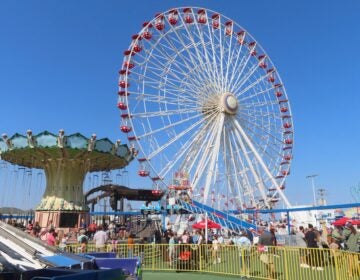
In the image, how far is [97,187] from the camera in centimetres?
3288

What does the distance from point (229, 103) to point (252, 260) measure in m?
15.6

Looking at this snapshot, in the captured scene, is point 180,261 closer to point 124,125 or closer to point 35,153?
point 124,125

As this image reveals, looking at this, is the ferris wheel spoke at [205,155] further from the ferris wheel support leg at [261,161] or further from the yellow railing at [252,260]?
the yellow railing at [252,260]

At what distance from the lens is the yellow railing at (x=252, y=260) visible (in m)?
7.23

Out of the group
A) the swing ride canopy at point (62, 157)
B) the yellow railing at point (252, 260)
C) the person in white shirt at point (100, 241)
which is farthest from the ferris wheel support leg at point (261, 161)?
the person in white shirt at point (100, 241)

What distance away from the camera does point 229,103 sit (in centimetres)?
2431

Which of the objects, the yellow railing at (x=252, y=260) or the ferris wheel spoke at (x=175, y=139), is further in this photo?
the ferris wheel spoke at (x=175, y=139)

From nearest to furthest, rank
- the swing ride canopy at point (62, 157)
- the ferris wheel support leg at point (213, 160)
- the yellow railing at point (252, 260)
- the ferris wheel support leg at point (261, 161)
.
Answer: the yellow railing at point (252, 260) < the swing ride canopy at point (62, 157) < the ferris wheel support leg at point (213, 160) < the ferris wheel support leg at point (261, 161)

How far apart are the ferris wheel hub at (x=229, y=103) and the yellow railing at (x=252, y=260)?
13.6 metres

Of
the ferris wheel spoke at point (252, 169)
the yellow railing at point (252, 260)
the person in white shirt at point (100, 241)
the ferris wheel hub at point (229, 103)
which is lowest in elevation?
the yellow railing at point (252, 260)

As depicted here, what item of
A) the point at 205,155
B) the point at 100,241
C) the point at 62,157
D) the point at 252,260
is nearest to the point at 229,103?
the point at 205,155

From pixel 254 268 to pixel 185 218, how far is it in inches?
502

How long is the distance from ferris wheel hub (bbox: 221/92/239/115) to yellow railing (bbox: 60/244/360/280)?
1358 centimetres

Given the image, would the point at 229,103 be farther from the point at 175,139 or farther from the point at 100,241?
the point at 100,241
